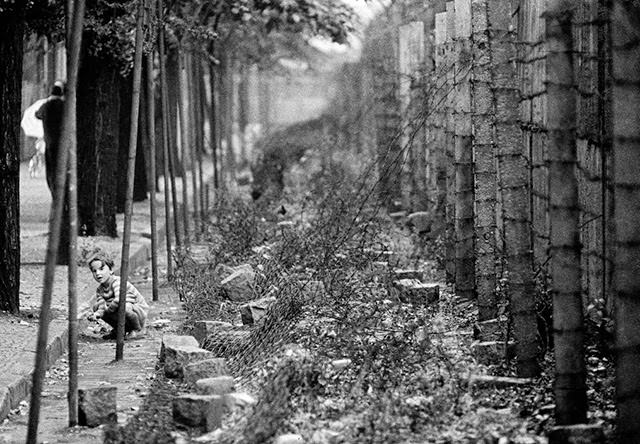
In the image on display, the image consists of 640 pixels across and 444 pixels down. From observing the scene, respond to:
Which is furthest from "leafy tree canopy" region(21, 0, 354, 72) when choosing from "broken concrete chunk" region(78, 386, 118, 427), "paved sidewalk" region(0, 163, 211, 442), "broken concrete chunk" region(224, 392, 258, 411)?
"broken concrete chunk" region(224, 392, 258, 411)

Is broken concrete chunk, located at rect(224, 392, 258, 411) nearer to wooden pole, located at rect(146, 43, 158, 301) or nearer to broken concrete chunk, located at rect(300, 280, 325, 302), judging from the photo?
broken concrete chunk, located at rect(300, 280, 325, 302)

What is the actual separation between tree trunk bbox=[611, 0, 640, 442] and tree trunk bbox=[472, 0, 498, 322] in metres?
3.04

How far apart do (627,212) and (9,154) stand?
5.89m

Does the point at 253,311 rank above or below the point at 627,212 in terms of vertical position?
below

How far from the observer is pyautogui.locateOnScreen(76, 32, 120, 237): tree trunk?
15672mm

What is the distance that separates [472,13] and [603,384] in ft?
10.3

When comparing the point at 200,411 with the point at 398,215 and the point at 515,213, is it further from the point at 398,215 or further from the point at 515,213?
the point at 398,215

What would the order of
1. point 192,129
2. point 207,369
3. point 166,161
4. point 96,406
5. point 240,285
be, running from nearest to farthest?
1. point 96,406
2. point 207,369
3. point 240,285
4. point 166,161
5. point 192,129

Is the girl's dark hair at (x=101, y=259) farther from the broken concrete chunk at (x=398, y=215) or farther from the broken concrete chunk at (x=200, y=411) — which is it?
the broken concrete chunk at (x=398, y=215)

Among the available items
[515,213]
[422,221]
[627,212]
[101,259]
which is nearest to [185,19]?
[422,221]

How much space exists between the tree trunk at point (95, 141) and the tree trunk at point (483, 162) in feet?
23.9

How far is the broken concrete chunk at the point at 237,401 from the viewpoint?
686cm

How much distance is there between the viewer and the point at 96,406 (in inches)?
283

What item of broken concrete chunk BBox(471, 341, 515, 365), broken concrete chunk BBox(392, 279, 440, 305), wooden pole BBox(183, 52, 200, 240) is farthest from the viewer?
wooden pole BBox(183, 52, 200, 240)
